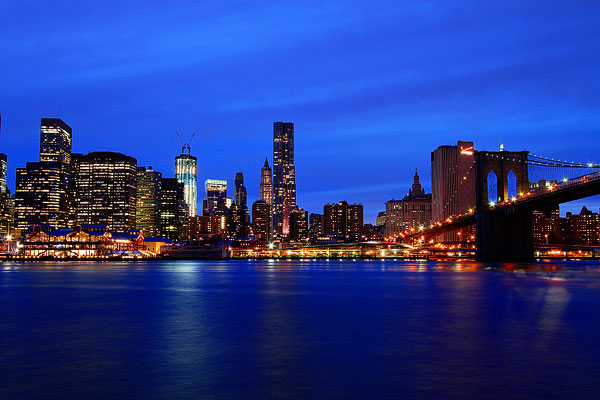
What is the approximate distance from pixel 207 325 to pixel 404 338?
26.5 feet

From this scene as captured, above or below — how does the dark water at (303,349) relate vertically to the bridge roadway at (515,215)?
below

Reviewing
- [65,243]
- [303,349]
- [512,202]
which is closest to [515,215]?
[512,202]

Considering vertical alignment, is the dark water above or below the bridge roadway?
below

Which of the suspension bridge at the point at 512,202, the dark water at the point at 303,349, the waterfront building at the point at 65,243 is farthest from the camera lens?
the waterfront building at the point at 65,243

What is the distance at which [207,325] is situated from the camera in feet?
77.8

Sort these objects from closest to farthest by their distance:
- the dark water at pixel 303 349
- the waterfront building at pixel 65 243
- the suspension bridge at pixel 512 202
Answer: the dark water at pixel 303 349, the suspension bridge at pixel 512 202, the waterfront building at pixel 65 243

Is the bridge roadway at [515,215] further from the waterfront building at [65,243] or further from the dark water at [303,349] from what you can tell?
the waterfront building at [65,243]

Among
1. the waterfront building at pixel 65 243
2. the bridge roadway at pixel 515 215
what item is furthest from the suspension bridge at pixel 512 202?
the waterfront building at pixel 65 243

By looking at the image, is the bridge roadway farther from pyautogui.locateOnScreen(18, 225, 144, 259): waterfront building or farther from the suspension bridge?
pyautogui.locateOnScreen(18, 225, 144, 259): waterfront building

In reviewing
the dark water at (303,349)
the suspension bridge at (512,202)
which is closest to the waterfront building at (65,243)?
the suspension bridge at (512,202)

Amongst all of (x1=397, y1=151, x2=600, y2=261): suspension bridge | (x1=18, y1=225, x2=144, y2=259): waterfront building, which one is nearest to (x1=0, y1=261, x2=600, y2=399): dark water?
(x1=397, y1=151, x2=600, y2=261): suspension bridge

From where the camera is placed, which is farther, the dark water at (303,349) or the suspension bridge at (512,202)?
the suspension bridge at (512,202)

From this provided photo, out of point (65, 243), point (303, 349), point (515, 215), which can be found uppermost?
point (515, 215)

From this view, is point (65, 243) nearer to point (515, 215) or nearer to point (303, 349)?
point (515, 215)
